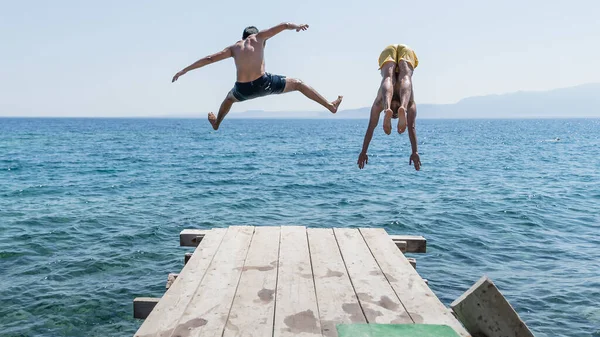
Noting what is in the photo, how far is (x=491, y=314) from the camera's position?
6.36 m

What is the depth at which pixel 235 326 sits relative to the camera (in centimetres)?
598

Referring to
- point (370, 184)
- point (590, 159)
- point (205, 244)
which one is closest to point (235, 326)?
point (205, 244)

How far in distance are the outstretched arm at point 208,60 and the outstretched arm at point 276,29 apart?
22.4 inches

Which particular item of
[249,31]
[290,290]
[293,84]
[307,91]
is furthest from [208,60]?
[290,290]

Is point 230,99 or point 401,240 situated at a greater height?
point 230,99

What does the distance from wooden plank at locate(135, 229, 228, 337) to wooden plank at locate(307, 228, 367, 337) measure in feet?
5.57

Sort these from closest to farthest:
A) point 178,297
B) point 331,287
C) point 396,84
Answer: point 178,297
point 331,287
point 396,84

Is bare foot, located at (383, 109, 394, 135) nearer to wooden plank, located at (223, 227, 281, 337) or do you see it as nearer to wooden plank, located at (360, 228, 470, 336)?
wooden plank, located at (360, 228, 470, 336)

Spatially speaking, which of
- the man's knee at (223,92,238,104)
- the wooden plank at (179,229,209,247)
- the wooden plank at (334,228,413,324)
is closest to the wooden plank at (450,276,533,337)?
the wooden plank at (334,228,413,324)

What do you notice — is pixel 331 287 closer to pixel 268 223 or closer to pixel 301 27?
pixel 301 27

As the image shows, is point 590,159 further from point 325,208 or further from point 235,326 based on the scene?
point 235,326

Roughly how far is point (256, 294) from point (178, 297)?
3.32ft

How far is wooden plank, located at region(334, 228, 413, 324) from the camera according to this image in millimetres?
6285

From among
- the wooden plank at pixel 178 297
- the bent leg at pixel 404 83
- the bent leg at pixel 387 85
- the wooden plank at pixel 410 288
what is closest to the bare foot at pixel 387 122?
the bent leg at pixel 387 85
